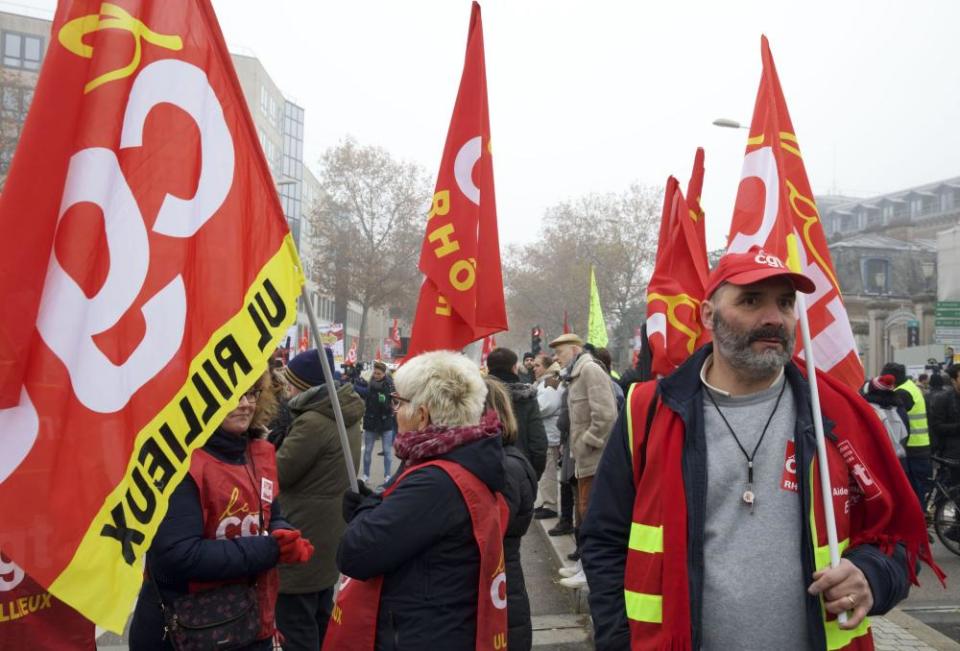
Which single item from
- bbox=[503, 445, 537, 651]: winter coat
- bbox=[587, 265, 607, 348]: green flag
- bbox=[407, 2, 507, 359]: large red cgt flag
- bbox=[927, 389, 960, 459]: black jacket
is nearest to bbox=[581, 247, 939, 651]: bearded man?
bbox=[503, 445, 537, 651]: winter coat

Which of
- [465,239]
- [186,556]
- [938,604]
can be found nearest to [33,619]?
[186,556]

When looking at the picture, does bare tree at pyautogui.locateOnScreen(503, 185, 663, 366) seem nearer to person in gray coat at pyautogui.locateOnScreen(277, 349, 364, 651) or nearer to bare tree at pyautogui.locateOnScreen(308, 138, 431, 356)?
bare tree at pyautogui.locateOnScreen(308, 138, 431, 356)

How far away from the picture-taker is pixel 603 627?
255 cm

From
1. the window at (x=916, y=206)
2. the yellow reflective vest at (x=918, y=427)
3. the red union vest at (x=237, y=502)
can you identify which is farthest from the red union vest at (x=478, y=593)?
the window at (x=916, y=206)

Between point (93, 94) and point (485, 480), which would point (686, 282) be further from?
point (93, 94)

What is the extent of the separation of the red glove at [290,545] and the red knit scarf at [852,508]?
4.37 ft

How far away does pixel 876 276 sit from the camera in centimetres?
6512

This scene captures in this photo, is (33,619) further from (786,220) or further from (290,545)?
(786,220)

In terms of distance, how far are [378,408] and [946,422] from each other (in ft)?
24.5

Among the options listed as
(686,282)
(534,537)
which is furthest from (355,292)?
(686,282)

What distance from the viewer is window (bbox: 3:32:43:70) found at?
149ft

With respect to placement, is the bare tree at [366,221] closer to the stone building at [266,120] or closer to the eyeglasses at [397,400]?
the stone building at [266,120]

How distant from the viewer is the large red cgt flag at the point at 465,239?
4.82 metres

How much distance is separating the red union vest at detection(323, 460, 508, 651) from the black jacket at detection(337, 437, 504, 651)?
0.09 ft
